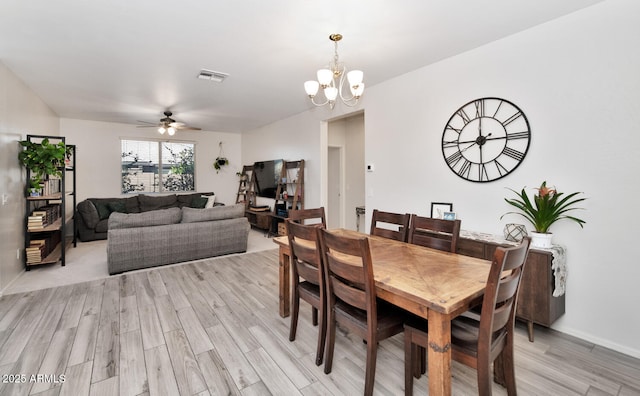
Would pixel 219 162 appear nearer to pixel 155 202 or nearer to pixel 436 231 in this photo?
pixel 155 202

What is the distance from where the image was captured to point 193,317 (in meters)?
2.65

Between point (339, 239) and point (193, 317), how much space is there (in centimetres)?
188

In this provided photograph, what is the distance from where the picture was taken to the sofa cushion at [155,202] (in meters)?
6.74

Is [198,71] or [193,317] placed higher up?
[198,71]

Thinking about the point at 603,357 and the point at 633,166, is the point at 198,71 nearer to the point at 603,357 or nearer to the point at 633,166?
the point at 633,166

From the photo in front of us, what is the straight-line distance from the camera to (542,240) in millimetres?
2344

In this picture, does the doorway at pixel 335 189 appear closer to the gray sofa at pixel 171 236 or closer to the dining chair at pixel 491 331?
the gray sofa at pixel 171 236

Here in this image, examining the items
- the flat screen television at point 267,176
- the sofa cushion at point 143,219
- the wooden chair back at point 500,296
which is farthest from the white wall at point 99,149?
the wooden chair back at point 500,296

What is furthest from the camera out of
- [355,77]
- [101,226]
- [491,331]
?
[101,226]

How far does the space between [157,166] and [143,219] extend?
3.94 meters

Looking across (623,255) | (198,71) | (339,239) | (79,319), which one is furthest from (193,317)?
(623,255)

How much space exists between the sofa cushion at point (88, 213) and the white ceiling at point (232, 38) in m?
2.30

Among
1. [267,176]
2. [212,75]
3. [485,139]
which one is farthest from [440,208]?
[267,176]

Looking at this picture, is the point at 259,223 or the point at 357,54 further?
the point at 259,223
